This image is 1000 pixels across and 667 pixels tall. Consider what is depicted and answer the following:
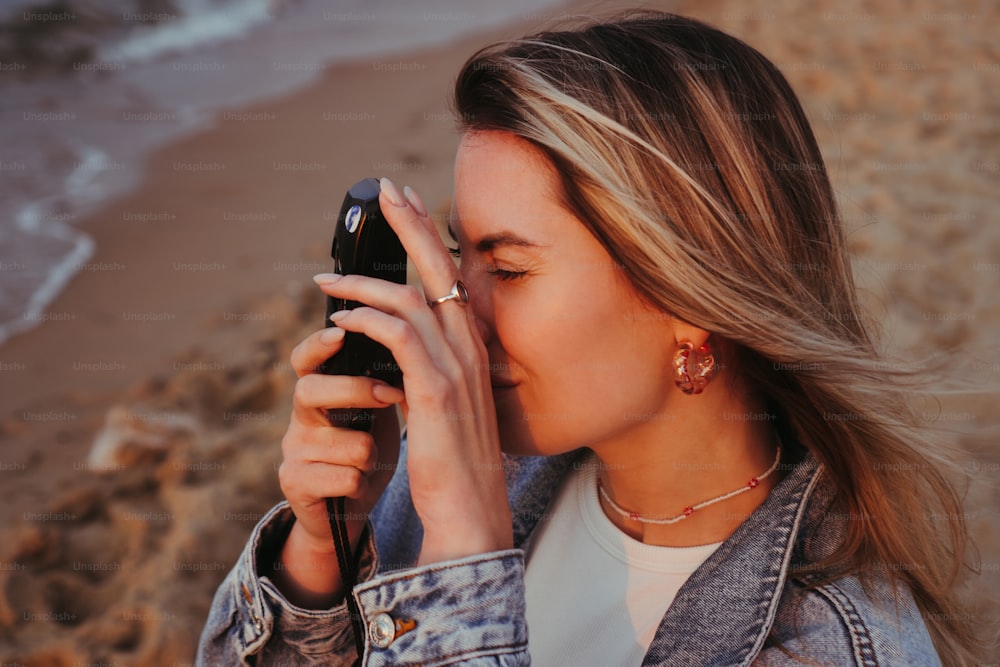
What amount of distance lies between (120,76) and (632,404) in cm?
848

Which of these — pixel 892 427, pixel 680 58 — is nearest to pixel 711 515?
pixel 892 427

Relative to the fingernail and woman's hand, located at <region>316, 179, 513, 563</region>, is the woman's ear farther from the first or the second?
the fingernail

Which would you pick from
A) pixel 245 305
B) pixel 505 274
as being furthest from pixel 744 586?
pixel 245 305

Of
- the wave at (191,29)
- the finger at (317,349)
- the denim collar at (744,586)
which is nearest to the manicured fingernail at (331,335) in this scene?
the finger at (317,349)

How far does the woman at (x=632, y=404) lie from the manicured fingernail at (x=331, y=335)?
11 mm

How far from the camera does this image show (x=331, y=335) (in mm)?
1568

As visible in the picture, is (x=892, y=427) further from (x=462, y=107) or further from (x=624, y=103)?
(x=462, y=107)

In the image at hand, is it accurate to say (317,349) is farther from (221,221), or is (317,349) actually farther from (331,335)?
(221,221)

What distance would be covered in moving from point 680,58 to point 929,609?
112cm

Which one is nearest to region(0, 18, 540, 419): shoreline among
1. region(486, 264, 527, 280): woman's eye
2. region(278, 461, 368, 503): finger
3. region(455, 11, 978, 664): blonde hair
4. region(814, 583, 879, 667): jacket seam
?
region(278, 461, 368, 503): finger

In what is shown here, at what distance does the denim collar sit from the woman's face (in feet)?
0.98

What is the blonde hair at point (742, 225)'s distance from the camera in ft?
5.30

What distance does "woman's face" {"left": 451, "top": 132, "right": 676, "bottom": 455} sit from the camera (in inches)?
64.6

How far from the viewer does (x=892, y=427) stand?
173 cm
